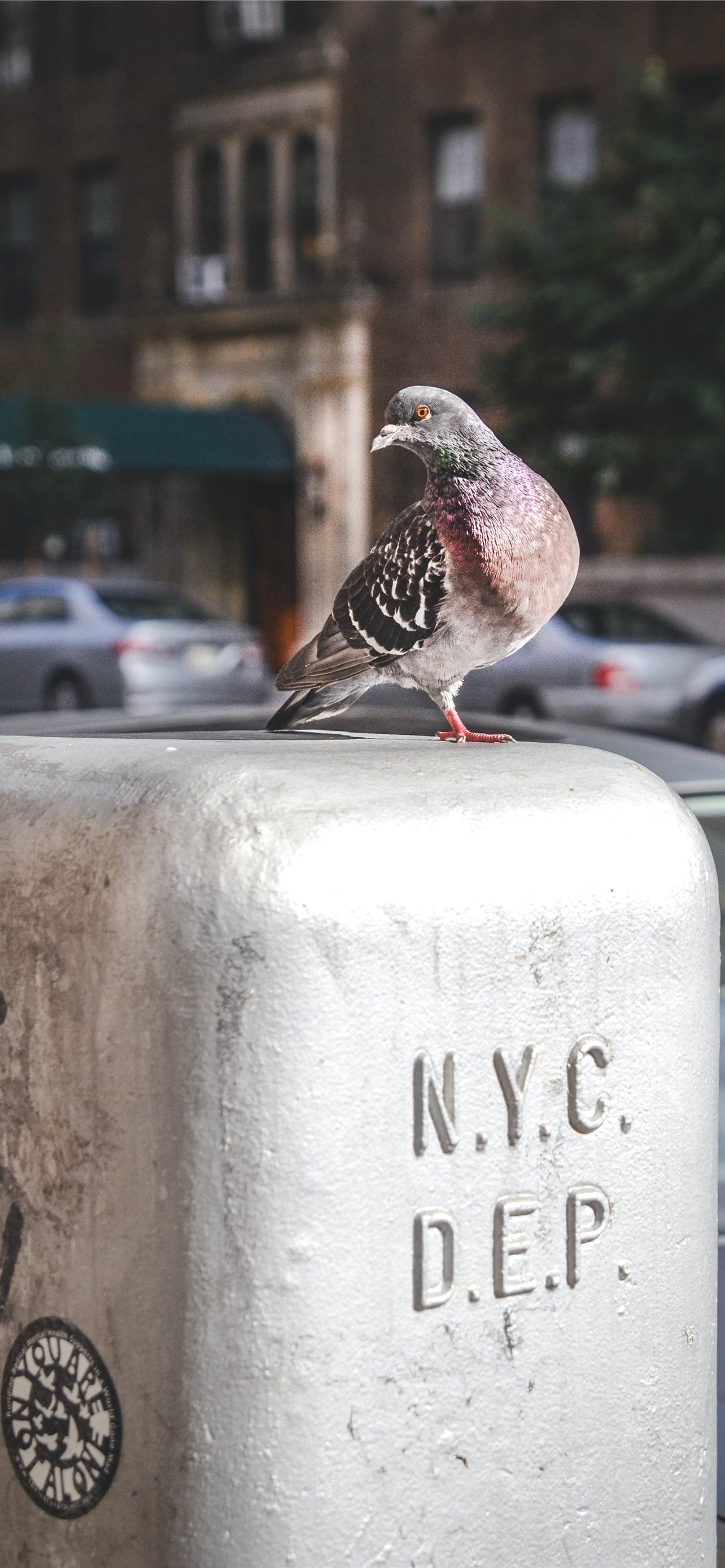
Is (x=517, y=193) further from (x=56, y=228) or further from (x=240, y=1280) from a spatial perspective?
(x=240, y=1280)

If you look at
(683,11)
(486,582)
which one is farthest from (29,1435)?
(683,11)

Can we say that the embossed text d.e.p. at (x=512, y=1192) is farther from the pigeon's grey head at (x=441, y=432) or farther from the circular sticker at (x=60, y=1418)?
the pigeon's grey head at (x=441, y=432)

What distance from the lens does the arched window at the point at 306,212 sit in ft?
94.0

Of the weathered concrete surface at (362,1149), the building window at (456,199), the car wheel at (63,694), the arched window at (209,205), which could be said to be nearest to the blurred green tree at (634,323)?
the building window at (456,199)

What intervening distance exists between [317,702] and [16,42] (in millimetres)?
32742

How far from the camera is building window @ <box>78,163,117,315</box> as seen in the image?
31.5 meters

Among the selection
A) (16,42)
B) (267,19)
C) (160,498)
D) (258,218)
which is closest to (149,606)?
(160,498)

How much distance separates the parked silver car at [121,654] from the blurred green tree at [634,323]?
502 cm

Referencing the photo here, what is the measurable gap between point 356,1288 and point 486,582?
78cm

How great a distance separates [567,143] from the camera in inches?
1025

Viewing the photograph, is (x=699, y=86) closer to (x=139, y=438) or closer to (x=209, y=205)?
(x=209, y=205)

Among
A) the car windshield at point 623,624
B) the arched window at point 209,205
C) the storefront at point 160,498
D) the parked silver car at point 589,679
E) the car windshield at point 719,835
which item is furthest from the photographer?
the arched window at point 209,205

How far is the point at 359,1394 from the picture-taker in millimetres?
1944

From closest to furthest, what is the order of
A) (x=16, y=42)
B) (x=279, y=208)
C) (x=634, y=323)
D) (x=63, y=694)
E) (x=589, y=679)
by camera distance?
(x=589, y=679) → (x=63, y=694) → (x=634, y=323) → (x=279, y=208) → (x=16, y=42)
